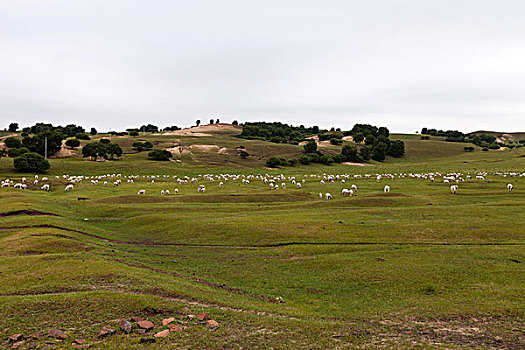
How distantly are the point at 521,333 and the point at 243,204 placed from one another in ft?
113

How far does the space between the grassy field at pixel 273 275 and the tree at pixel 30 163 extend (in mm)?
51344

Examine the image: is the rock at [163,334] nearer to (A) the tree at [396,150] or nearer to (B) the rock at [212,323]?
(B) the rock at [212,323]

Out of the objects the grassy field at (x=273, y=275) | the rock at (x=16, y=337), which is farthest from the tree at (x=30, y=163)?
the rock at (x=16, y=337)

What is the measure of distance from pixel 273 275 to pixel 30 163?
85.8m

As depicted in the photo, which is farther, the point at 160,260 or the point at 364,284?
the point at 160,260

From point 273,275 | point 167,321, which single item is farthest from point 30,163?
point 167,321

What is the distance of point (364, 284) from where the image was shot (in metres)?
17.7

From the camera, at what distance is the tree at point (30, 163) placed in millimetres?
85000

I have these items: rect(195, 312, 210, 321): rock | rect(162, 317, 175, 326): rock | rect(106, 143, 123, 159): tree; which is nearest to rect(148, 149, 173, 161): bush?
rect(106, 143, 123, 159): tree

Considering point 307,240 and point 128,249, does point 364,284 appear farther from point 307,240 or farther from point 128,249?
point 128,249

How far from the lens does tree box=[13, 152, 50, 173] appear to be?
279ft

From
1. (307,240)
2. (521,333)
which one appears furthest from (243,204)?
(521,333)

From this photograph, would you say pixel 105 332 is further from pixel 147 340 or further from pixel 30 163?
pixel 30 163

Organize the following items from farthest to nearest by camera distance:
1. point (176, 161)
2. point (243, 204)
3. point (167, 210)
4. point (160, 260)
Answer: point (176, 161) < point (243, 204) < point (167, 210) < point (160, 260)
